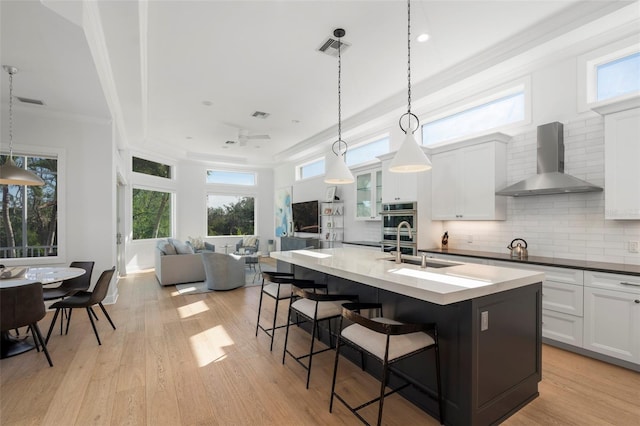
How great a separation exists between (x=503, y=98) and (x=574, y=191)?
161 cm

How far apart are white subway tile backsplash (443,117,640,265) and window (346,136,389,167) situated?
2.57 metres

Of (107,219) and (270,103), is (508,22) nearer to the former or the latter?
(270,103)

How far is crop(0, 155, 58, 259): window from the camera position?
168 inches

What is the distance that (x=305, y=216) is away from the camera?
838cm

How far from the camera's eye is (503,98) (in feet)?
13.6

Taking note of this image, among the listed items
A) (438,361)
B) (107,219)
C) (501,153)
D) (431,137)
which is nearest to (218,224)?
(107,219)

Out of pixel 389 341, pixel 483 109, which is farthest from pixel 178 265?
pixel 483 109

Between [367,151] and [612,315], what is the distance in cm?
477

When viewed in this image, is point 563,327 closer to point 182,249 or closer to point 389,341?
point 389,341

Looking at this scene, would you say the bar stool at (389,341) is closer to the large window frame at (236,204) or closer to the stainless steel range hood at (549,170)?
the stainless steel range hood at (549,170)

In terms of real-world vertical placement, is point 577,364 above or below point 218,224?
below

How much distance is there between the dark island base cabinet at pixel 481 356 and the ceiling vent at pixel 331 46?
2.85 metres

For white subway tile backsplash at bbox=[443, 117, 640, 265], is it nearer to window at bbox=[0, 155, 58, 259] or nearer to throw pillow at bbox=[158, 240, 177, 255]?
throw pillow at bbox=[158, 240, 177, 255]

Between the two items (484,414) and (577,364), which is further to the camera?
(577,364)
